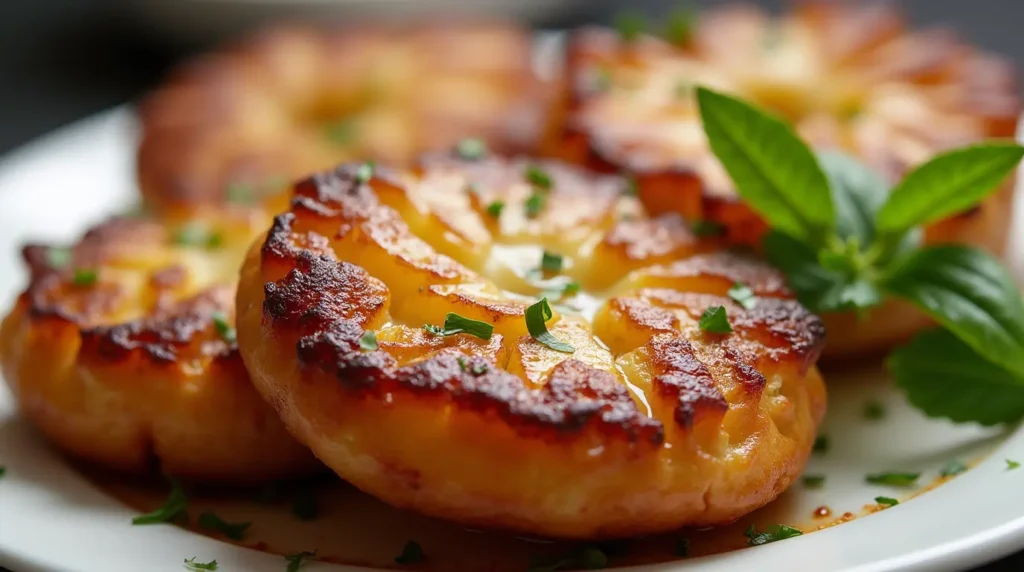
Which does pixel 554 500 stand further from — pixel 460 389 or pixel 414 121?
pixel 414 121

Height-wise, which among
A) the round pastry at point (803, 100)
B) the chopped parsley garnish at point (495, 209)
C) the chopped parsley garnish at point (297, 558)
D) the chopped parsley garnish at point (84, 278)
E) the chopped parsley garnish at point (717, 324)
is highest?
the round pastry at point (803, 100)

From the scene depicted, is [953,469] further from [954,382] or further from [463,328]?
[463,328]

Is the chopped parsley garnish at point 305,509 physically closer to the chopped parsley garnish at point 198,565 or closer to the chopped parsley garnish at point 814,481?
the chopped parsley garnish at point 198,565

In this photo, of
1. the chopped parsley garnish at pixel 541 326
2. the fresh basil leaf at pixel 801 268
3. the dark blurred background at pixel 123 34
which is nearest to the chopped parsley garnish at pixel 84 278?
the chopped parsley garnish at pixel 541 326

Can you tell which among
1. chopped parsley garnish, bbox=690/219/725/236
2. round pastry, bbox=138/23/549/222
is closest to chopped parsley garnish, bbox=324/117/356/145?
round pastry, bbox=138/23/549/222

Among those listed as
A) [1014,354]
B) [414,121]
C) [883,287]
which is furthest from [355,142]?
[1014,354]

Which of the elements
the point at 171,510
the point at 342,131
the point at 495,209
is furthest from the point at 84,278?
the point at 342,131
